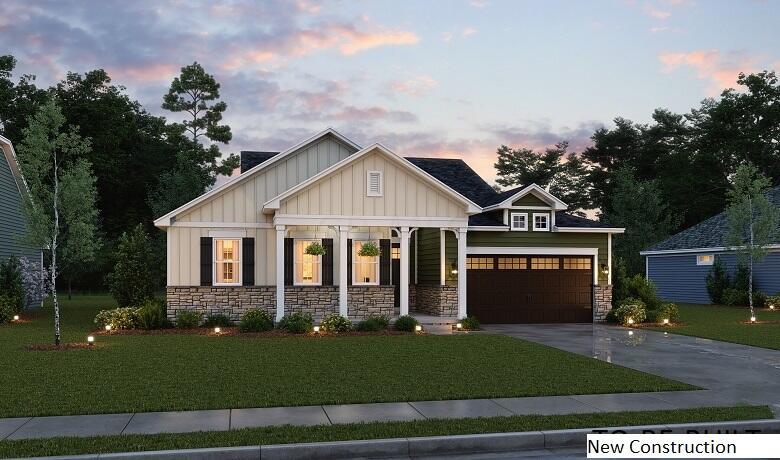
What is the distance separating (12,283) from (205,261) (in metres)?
8.92

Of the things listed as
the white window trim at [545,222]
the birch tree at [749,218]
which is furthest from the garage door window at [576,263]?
the birch tree at [749,218]

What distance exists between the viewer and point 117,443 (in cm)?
712

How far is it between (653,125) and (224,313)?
52840 mm

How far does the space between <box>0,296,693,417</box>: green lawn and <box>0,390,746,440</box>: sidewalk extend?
1.12ft

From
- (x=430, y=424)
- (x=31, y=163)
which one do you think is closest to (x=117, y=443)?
(x=430, y=424)

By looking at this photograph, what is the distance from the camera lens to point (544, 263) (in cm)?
2402

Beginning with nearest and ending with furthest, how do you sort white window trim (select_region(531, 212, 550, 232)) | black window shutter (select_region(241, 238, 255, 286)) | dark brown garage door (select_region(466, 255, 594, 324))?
black window shutter (select_region(241, 238, 255, 286)), dark brown garage door (select_region(466, 255, 594, 324)), white window trim (select_region(531, 212, 550, 232))

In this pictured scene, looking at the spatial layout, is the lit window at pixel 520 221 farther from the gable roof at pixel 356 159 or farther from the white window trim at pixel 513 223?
the gable roof at pixel 356 159

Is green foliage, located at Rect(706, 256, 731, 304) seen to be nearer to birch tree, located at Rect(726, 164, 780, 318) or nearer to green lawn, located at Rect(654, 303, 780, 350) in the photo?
green lawn, located at Rect(654, 303, 780, 350)

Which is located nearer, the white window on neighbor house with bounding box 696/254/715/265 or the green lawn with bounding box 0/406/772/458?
the green lawn with bounding box 0/406/772/458

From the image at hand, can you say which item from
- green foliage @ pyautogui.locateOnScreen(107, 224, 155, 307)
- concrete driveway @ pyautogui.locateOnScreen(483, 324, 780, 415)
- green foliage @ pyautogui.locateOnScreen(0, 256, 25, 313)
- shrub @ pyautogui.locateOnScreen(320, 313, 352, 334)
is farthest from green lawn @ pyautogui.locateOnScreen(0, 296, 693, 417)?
green foliage @ pyautogui.locateOnScreen(0, 256, 25, 313)

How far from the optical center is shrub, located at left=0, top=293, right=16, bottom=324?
21.9 metres

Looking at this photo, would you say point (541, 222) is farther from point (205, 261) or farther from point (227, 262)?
point (205, 261)

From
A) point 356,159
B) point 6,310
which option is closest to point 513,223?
point 356,159
